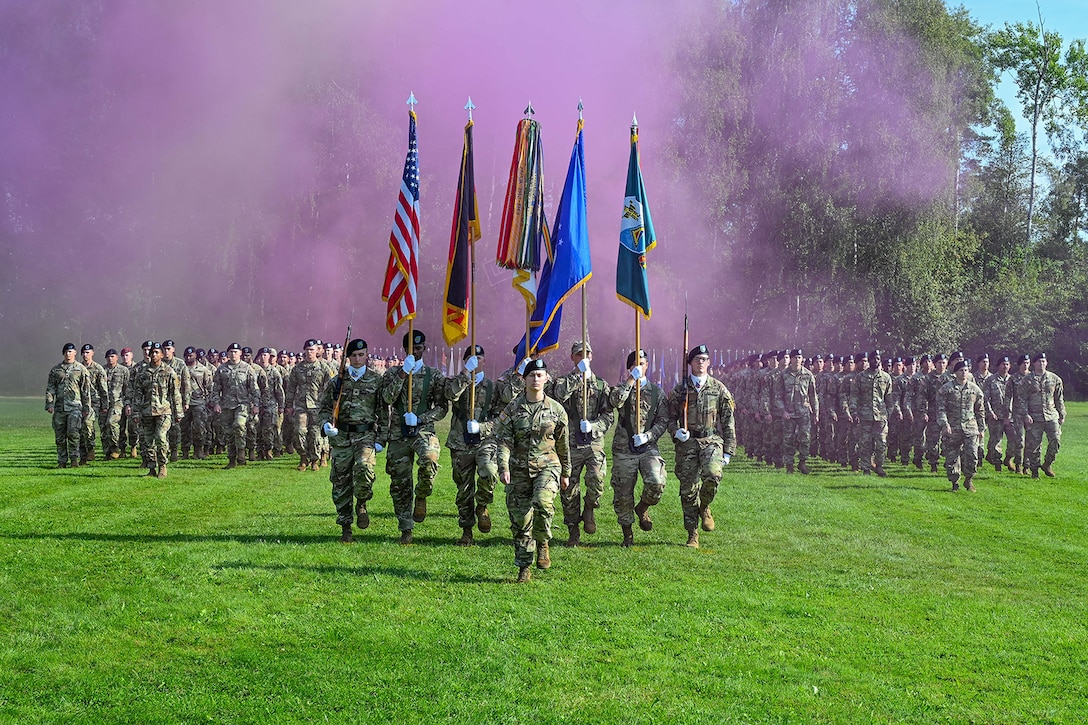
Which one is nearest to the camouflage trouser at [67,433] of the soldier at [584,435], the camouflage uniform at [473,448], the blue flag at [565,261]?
the camouflage uniform at [473,448]

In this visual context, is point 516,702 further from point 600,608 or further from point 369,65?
point 369,65

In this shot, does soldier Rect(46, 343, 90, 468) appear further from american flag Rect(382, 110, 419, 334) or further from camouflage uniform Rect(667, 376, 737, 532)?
camouflage uniform Rect(667, 376, 737, 532)

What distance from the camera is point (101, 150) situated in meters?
48.7

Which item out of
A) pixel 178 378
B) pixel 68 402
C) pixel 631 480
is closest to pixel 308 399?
pixel 178 378

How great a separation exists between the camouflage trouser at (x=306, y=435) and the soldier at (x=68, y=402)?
3978 mm

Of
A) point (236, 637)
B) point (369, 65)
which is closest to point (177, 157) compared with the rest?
point (369, 65)

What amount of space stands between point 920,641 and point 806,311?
36.3 meters

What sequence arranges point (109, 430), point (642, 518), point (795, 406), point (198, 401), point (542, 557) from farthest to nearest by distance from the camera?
1. point (198, 401)
2. point (109, 430)
3. point (795, 406)
4. point (642, 518)
5. point (542, 557)

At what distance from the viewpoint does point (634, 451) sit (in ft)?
35.6

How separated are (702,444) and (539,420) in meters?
2.60

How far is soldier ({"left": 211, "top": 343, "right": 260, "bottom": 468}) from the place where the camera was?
18156mm

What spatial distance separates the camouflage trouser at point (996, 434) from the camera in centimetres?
1877

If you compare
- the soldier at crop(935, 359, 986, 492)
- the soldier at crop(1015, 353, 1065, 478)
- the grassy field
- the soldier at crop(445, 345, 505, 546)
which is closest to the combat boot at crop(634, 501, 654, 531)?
the grassy field

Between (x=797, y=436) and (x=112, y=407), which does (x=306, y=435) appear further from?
(x=797, y=436)
